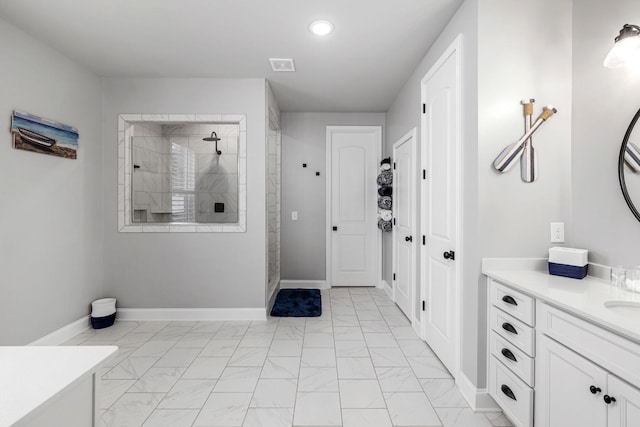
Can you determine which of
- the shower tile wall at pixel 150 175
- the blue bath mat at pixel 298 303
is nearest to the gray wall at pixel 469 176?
the blue bath mat at pixel 298 303

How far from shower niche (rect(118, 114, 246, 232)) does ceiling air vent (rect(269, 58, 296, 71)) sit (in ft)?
2.18

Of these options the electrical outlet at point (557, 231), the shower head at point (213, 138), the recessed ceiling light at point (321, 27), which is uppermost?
the recessed ceiling light at point (321, 27)

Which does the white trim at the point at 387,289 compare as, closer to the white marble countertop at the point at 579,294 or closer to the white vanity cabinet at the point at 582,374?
the white marble countertop at the point at 579,294

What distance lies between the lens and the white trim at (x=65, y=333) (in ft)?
8.29

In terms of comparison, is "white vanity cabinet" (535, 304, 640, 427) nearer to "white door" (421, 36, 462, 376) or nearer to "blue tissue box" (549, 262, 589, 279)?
"blue tissue box" (549, 262, 589, 279)

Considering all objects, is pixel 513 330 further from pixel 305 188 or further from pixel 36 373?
pixel 305 188

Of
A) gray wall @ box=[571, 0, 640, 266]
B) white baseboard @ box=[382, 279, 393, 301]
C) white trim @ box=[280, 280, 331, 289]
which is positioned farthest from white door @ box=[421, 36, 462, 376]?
white trim @ box=[280, 280, 331, 289]

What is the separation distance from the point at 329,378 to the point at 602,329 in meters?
1.65

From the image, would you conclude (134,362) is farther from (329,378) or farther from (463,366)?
(463,366)

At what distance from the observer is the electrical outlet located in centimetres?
175

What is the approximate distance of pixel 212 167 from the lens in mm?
3500

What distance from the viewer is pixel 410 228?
315 cm

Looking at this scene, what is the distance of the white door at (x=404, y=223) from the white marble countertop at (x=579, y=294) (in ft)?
4.30

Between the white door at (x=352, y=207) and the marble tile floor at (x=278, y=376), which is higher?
the white door at (x=352, y=207)
